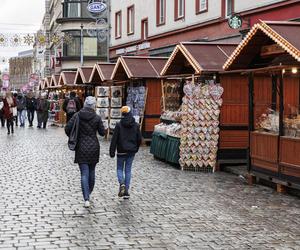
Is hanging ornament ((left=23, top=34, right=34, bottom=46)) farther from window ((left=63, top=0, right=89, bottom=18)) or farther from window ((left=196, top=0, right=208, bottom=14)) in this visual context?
window ((left=63, top=0, right=89, bottom=18))

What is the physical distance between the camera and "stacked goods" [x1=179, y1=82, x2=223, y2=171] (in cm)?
1540

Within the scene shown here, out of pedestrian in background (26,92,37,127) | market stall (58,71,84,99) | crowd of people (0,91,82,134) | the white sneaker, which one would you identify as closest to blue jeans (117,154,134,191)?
the white sneaker

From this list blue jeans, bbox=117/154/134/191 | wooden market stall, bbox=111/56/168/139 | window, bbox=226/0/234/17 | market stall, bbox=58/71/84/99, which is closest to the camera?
blue jeans, bbox=117/154/134/191

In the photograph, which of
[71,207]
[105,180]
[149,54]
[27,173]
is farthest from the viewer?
[149,54]

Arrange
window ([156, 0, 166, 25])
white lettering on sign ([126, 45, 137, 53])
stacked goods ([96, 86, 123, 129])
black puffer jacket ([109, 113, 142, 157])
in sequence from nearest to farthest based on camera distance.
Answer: black puffer jacket ([109, 113, 142, 157]), stacked goods ([96, 86, 123, 129]), window ([156, 0, 166, 25]), white lettering on sign ([126, 45, 137, 53])

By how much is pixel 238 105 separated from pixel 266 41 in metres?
3.09

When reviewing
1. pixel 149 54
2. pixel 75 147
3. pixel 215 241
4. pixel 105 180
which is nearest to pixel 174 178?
pixel 105 180

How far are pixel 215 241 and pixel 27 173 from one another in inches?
291

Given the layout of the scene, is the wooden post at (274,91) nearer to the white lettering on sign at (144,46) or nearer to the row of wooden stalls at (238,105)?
the row of wooden stalls at (238,105)

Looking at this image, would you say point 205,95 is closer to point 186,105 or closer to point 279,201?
point 186,105

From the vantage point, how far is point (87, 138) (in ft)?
34.8

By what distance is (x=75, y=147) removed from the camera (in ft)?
34.6

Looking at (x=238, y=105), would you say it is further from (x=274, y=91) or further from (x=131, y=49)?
(x=131, y=49)

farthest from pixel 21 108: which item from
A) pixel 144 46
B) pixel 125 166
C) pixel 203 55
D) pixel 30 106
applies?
pixel 125 166
